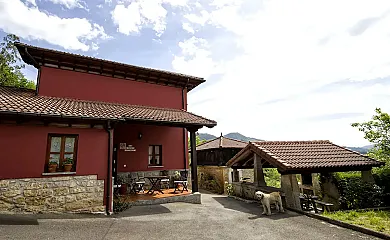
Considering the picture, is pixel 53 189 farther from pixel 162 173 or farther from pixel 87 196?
pixel 162 173

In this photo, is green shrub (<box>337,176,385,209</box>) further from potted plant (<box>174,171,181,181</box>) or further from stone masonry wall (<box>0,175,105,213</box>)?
stone masonry wall (<box>0,175,105,213</box>)

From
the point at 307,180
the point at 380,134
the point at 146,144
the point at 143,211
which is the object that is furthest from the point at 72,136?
the point at 380,134

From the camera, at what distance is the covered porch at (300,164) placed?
25.9 feet

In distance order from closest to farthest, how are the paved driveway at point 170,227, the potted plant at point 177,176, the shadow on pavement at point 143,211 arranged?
the paved driveway at point 170,227 → the shadow on pavement at point 143,211 → the potted plant at point 177,176

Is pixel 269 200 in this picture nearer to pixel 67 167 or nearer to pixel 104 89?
pixel 67 167

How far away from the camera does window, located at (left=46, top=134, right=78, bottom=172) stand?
6809 mm

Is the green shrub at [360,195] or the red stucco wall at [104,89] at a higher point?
the red stucco wall at [104,89]

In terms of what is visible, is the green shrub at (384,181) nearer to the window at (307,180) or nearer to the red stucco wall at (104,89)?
the window at (307,180)

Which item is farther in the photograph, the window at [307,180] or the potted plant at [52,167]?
the window at [307,180]

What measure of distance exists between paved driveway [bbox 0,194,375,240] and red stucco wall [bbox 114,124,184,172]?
11.8 feet

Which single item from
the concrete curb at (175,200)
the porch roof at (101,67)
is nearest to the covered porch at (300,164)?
the concrete curb at (175,200)

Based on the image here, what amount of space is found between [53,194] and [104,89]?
5666 millimetres

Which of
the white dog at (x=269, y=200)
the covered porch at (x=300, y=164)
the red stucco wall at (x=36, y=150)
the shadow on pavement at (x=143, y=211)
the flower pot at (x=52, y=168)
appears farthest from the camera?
the covered porch at (x=300, y=164)

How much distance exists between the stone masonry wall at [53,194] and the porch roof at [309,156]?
6500 mm
